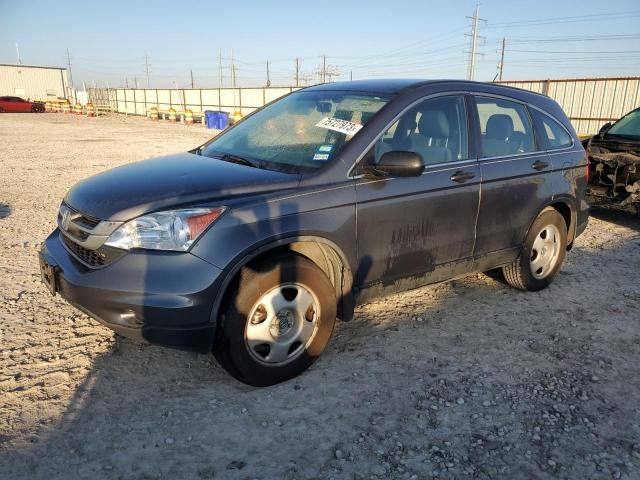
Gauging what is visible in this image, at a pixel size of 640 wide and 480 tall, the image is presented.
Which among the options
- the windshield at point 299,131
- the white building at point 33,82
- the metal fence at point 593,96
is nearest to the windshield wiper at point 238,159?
the windshield at point 299,131

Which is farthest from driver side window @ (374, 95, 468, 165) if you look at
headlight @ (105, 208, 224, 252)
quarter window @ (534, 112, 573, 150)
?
headlight @ (105, 208, 224, 252)

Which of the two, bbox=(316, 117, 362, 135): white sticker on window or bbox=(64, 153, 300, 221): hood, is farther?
bbox=(316, 117, 362, 135): white sticker on window

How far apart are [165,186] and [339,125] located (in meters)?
1.26

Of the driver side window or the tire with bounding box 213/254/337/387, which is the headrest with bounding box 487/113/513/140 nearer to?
the driver side window

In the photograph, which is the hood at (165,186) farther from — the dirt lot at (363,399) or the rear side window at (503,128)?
the rear side window at (503,128)

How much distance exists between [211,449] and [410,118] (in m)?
2.47

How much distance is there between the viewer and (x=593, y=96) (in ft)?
56.0

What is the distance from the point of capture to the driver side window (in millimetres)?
3473

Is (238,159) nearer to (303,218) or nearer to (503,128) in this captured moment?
(303,218)

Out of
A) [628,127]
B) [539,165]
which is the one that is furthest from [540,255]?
[628,127]

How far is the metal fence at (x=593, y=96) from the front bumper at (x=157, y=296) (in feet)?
55.4

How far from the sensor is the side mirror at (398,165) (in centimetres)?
319

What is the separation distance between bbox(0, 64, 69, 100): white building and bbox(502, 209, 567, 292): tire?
6519cm

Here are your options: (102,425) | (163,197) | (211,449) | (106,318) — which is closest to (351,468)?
(211,449)
